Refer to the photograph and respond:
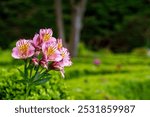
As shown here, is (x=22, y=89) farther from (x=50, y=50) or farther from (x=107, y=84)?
(x=107, y=84)

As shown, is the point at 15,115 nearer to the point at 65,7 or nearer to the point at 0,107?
the point at 0,107

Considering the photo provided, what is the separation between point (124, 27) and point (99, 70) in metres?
12.2

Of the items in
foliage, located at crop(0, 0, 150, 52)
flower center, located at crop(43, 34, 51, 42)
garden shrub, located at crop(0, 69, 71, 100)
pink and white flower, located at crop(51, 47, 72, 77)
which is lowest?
foliage, located at crop(0, 0, 150, 52)

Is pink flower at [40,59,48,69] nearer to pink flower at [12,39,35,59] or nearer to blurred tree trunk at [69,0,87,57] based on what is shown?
pink flower at [12,39,35,59]

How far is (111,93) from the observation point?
9727 millimetres

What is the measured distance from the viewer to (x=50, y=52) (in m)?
3.60

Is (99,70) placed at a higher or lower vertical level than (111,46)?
higher

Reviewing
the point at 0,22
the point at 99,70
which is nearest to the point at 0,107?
the point at 99,70

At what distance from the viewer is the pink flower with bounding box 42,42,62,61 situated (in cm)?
359

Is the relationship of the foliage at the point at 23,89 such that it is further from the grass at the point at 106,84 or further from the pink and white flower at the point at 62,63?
the grass at the point at 106,84

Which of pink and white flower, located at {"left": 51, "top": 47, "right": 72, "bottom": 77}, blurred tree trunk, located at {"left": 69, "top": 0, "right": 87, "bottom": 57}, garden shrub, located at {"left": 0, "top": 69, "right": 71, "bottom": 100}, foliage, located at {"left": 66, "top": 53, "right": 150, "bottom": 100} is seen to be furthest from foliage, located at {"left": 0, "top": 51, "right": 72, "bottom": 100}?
blurred tree trunk, located at {"left": 69, "top": 0, "right": 87, "bottom": 57}

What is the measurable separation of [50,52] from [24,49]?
0.15 m

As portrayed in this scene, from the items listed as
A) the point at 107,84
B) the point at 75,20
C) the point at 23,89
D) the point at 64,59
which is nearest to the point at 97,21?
the point at 75,20

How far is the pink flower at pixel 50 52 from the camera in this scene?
11.8 ft
